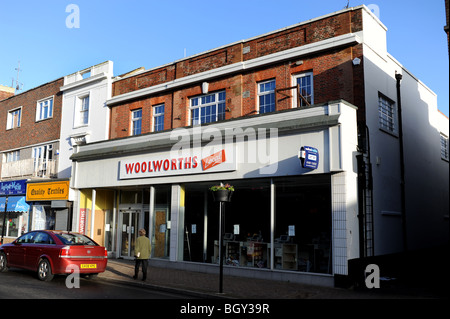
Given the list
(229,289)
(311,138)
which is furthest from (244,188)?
(229,289)

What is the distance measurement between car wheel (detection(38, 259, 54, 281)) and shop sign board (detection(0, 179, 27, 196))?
13129 millimetres

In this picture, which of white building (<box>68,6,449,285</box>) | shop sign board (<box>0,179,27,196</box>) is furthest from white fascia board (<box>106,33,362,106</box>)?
shop sign board (<box>0,179,27,196</box>)

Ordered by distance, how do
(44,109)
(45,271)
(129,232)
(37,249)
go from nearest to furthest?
(45,271), (37,249), (129,232), (44,109)

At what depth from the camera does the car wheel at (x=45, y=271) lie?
11812 mm

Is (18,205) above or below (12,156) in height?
below

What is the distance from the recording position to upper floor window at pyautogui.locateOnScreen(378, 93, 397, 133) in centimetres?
1518

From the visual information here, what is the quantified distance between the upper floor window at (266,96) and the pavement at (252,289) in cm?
635

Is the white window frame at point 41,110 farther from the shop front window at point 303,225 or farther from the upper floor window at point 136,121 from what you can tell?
the shop front window at point 303,225

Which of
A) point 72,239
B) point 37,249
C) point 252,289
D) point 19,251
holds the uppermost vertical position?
→ point 72,239

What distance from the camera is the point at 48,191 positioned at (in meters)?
21.5

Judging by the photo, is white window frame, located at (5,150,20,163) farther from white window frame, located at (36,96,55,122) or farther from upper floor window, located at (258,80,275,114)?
upper floor window, located at (258,80,275,114)

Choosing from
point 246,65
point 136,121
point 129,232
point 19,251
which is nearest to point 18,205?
point 129,232

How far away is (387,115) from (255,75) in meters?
5.17

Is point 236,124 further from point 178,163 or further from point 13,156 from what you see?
point 13,156
